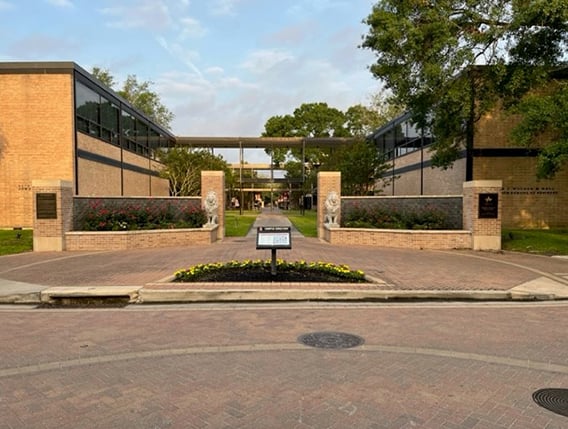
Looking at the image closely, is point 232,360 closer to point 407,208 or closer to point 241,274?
point 241,274

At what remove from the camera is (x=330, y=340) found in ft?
19.1

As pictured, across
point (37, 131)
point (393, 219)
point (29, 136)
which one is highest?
point (37, 131)

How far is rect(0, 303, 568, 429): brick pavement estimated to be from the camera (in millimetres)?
3713

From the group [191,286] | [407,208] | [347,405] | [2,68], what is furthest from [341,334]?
[2,68]

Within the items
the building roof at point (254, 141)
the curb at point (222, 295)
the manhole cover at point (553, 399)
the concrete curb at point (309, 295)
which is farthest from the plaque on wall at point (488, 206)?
the building roof at point (254, 141)

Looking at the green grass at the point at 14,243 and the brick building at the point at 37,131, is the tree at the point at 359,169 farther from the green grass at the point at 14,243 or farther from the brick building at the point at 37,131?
the green grass at the point at 14,243

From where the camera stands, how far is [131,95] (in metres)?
62.6

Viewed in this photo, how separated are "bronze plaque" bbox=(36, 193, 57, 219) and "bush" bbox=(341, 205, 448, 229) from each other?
36.3 feet

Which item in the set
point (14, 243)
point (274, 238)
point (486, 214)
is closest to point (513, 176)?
point (486, 214)

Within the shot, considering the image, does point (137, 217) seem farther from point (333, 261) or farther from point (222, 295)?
point (222, 295)

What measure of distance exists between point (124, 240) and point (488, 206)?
12.9 metres

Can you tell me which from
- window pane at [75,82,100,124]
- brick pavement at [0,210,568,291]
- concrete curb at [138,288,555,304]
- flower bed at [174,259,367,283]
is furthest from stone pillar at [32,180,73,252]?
window pane at [75,82,100,124]

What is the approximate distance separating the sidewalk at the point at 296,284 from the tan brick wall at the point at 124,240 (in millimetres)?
900

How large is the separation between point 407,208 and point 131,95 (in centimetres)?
5492
